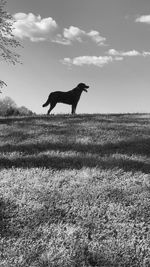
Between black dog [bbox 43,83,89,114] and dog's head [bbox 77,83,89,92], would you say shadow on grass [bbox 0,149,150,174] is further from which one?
dog's head [bbox 77,83,89,92]

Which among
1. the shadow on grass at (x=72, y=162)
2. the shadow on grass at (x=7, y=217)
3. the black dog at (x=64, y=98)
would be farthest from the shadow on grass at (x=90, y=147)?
the black dog at (x=64, y=98)

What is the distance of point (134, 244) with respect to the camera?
6.80m

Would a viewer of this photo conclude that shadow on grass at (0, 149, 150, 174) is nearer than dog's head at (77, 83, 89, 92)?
Yes

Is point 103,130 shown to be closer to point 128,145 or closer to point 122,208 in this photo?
point 128,145

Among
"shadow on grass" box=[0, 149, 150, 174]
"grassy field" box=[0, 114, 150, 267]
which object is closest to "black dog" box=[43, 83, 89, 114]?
"grassy field" box=[0, 114, 150, 267]

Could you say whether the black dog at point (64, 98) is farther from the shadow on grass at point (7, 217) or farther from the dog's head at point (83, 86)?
the shadow on grass at point (7, 217)

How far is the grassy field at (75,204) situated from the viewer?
6.38 meters

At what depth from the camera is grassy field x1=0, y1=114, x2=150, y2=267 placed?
20.9ft

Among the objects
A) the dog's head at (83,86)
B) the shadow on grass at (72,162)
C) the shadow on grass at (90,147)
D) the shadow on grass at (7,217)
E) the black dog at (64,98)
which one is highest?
the dog's head at (83,86)

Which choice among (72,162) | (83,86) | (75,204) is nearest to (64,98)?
(83,86)

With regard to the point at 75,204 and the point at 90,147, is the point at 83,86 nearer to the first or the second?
the point at 90,147

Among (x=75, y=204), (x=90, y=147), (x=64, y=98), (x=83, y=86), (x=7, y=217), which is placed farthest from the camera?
(x=83, y=86)

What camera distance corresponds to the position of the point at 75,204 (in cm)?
803

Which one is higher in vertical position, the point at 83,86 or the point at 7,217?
the point at 83,86
